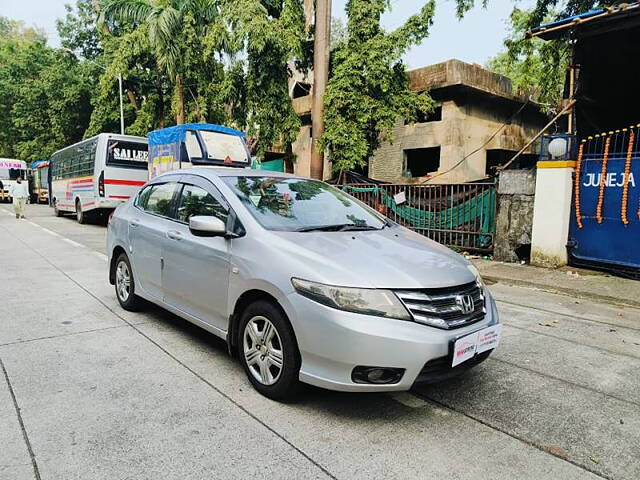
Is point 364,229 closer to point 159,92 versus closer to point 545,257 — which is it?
point 545,257

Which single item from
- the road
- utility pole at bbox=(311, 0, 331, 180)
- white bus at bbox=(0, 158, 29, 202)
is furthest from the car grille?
white bus at bbox=(0, 158, 29, 202)

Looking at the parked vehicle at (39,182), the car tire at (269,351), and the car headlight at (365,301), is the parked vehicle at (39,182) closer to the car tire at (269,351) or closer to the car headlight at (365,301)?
the car tire at (269,351)

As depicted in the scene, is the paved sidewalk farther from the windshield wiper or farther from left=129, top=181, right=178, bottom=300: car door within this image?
left=129, top=181, right=178, bottom=300: car door

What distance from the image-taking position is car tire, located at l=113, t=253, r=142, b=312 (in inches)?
204

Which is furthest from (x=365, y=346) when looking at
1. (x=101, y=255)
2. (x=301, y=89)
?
(x=301, y=89)

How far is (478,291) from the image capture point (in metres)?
3.23

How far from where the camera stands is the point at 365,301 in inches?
109

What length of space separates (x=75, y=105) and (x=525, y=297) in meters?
34.5

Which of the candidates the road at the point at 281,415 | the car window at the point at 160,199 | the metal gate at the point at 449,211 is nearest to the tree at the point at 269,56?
the metal gate at the point at 449,211

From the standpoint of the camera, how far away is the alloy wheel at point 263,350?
10.3 feet

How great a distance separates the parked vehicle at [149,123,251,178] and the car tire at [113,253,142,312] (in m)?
8.84

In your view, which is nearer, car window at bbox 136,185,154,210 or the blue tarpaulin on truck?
car window at bbox 136,185,154,210

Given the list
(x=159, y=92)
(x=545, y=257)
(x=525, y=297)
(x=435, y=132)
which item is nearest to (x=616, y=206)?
(x=545, y=257)

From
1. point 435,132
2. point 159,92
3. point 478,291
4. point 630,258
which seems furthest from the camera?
point 159,92
